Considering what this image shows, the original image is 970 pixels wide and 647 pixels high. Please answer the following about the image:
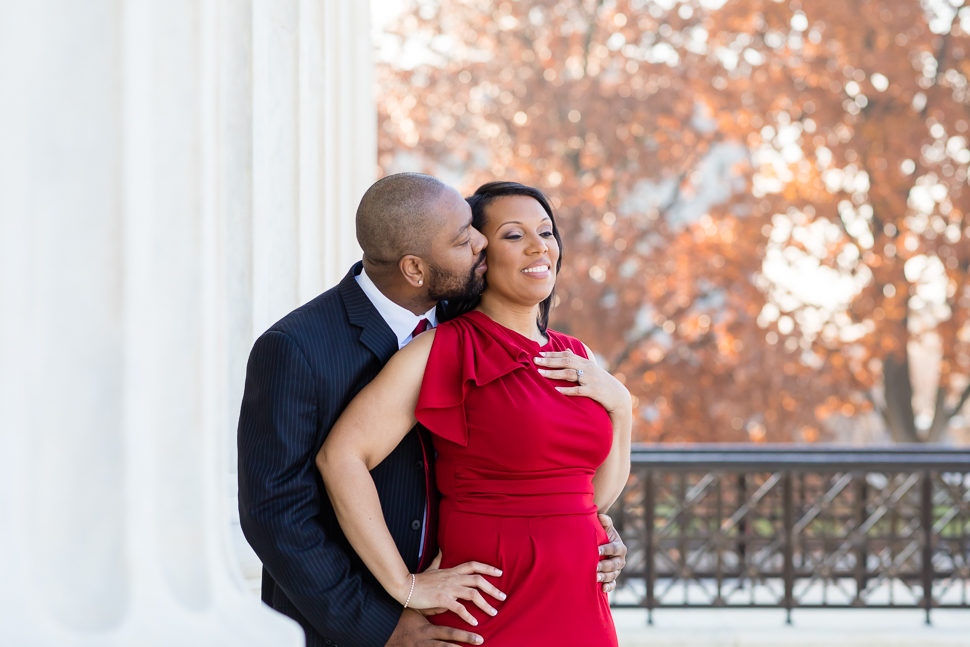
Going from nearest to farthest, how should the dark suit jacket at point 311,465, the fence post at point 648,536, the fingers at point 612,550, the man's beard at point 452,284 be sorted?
1. the dark suit jacket at point 311,465
2. the man's beard at point 452,284
3. the fingers at point 612,550
4. the fence post at point 648,536

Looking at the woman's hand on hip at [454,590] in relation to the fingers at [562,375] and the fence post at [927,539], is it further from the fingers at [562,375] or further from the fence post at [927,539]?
the fence post at [927,539]

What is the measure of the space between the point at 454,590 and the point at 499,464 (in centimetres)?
33

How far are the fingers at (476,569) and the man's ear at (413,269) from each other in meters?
0.73

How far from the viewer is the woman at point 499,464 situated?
2064 millimetres

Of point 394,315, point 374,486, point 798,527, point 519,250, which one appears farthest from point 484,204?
point 798,527

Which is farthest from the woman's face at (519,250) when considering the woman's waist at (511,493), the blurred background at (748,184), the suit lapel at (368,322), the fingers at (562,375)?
the blurred background at (748,184)

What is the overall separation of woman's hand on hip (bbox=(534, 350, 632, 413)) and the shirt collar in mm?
362

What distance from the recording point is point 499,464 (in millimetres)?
2172

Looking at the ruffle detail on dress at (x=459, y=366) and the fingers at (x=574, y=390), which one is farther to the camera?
the fingers at (x=574, y=390)

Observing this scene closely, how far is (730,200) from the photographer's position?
8.70 meters

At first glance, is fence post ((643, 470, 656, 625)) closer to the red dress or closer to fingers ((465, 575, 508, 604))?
the red dress

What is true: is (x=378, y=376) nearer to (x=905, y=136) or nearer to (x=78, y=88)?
(x=78, y=88)

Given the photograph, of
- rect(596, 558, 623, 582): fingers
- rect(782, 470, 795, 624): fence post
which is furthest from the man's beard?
rect(782, 470, 795, 624): fence post

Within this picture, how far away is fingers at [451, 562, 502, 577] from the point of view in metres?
2.11
